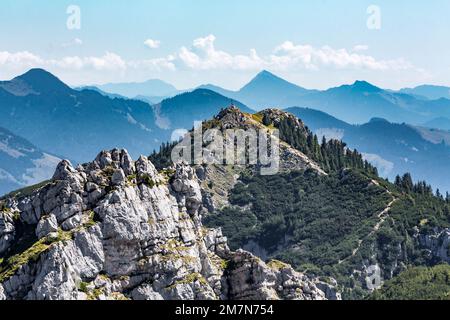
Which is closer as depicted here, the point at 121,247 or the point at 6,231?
the point at 121,247

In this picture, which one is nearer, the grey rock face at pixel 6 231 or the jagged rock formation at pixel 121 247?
the jagged rock formation at pixel 121 247

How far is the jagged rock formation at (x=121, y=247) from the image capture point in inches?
4909

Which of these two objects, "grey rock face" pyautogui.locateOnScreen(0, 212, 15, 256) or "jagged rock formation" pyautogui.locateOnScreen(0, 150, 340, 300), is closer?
"jagged rock formation" pyautogui.locateOnScreen(0, 150, 340, 300)

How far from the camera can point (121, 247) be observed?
132m

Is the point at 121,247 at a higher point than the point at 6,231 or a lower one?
lower

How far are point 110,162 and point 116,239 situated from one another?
1864 centimetres

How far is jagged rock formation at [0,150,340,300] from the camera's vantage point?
125 metres
